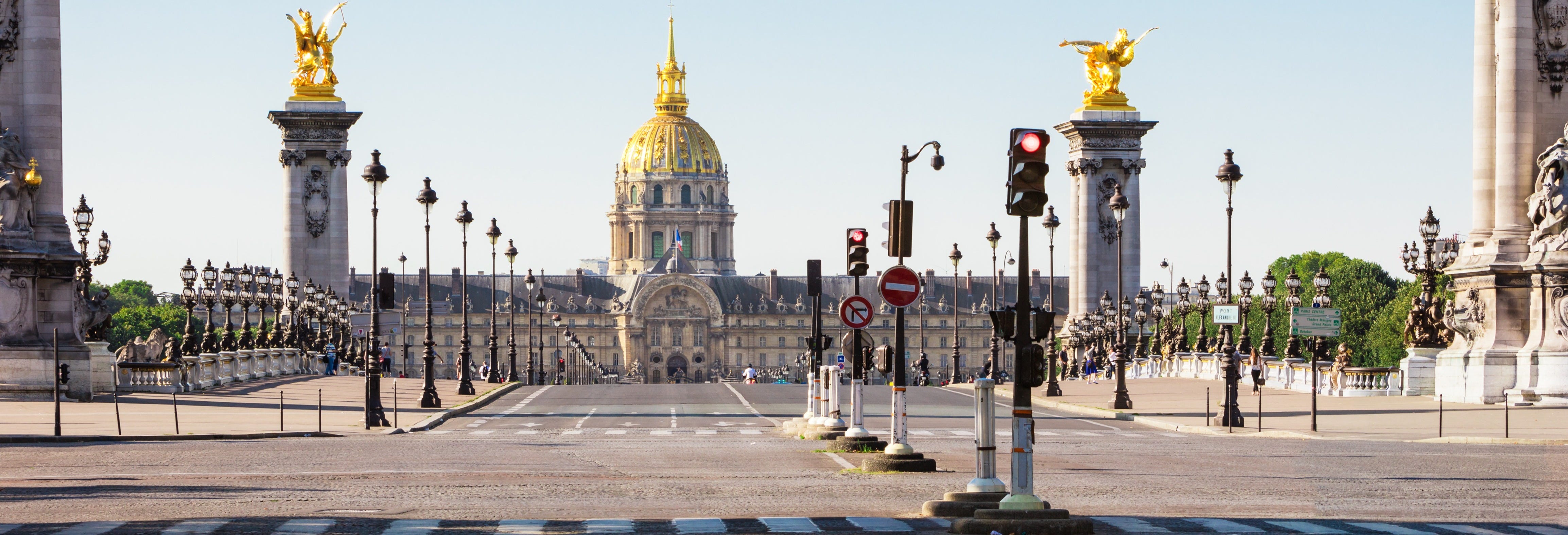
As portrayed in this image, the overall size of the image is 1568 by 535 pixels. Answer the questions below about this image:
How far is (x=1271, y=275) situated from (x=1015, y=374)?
1957 inches

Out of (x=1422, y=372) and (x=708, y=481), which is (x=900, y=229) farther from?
(x=1422, y=372)

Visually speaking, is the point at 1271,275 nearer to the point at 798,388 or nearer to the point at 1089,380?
the point at 1089,380

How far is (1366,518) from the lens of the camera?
62.4ft

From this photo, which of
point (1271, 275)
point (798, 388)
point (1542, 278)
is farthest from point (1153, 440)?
point (798, 388)

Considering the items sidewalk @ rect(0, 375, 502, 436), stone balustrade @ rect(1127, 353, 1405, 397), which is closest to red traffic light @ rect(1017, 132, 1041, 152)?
sidewalk @ rect(0, 375, 502, 436)

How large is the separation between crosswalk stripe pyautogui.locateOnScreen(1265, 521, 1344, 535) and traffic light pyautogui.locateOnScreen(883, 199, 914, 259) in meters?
8.85

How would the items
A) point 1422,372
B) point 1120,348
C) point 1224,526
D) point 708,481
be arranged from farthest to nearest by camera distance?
point 1422,372 → point 1120,348 → point 708,481 → point 1224,526

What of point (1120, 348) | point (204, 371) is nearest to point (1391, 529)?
point (1120, 348)

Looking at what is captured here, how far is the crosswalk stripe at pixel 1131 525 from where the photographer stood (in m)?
17.4

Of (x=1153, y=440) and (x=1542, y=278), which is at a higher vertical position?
(x=1542, y=278)

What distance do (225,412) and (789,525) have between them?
25.6 m

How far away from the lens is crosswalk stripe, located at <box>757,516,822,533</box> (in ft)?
56.5

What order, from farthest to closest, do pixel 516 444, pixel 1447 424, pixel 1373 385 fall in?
pixel 1373 385, pixel 1447 424, pixel 516 444

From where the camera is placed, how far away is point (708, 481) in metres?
23.4
